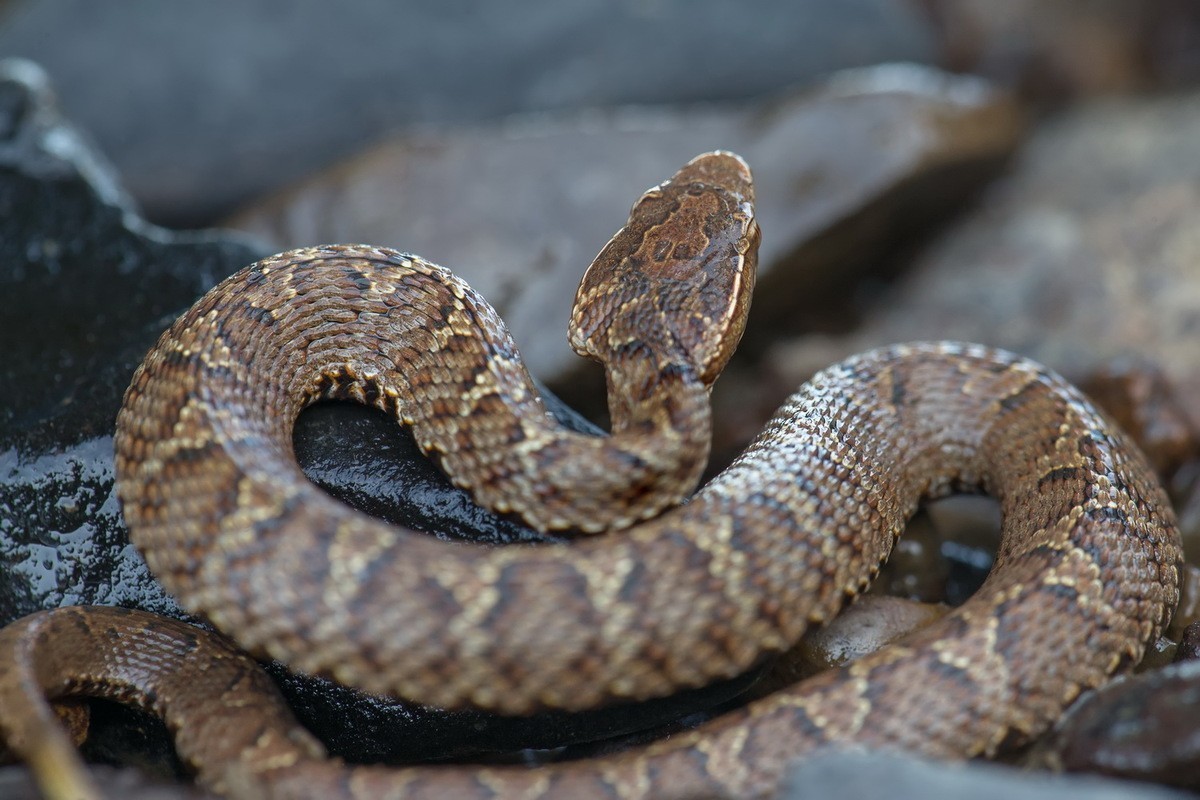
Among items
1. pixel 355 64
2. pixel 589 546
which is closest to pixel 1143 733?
pixel 589 546

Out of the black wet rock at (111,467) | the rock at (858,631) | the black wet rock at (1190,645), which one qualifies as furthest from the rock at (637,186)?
the black wet rock at (1190,645)

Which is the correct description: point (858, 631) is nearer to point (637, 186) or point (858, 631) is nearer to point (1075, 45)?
point (637, 186)

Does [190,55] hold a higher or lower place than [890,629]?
higher

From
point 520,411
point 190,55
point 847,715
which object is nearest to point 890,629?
point 847,715

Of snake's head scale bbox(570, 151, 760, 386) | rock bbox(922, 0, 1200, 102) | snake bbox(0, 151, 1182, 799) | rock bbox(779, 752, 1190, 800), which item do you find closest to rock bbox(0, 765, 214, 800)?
snake bbox(0, 151, 1182, 799)

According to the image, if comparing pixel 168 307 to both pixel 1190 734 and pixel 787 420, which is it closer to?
pixel 787 420

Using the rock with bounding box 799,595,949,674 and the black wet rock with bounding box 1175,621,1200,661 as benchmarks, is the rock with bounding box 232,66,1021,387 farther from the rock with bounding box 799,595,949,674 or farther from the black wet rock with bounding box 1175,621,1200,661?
the black wet rock with bounding box 1175,621,1200,661

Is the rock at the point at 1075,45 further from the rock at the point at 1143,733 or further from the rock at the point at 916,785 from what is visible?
the rock at the point at 916,785
